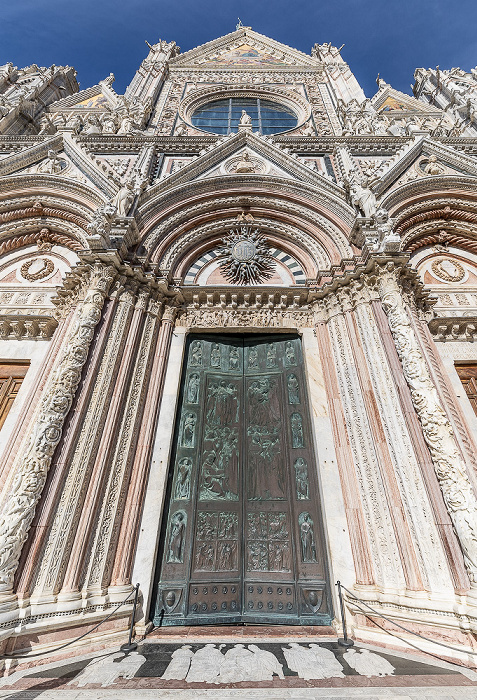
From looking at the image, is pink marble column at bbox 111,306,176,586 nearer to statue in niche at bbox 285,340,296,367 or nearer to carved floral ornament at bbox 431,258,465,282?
statue in niche at bbox 285,340,296,367

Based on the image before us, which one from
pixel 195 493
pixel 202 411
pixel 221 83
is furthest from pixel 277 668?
pixel 221 83

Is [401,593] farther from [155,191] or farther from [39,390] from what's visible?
[155,191]

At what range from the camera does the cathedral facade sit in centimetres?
409

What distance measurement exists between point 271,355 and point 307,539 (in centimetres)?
321

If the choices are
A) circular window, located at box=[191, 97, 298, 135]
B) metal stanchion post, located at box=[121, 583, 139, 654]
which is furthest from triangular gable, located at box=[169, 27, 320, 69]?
metal stanchion post, located at box=[121, 583, 139, 654]

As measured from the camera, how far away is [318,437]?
5.61 m

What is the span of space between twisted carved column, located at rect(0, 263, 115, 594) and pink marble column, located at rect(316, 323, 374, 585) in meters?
3.92

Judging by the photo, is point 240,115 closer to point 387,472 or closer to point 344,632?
point 387,472

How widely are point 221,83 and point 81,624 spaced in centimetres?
1782

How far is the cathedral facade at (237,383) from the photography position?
409 cm

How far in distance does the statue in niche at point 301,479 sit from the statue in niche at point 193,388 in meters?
2.06

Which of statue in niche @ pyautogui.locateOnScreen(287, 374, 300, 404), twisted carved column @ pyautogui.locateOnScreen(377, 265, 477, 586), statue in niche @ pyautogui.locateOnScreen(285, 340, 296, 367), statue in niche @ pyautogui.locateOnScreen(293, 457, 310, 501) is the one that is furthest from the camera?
statue in niche @ pyautogui.locateOnScreen(285, 340, 296, 367)

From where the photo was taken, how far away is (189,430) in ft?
19.6

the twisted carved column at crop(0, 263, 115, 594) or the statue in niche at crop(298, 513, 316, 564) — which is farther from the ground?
the twisted carved column at crop(0, 263, 115, 594)
